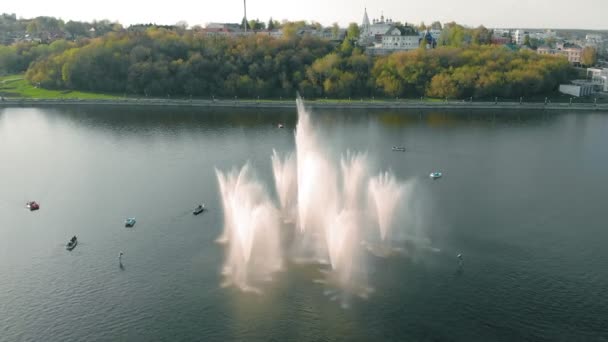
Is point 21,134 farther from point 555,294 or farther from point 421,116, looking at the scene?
point 555,294

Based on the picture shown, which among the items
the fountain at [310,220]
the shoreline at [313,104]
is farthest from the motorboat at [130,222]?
the shoreline at [313,104]

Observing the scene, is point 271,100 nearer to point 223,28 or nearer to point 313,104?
point 313,104

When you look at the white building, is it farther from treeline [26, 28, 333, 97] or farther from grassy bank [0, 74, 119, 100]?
grassy bank [0, 74, 119, 100]

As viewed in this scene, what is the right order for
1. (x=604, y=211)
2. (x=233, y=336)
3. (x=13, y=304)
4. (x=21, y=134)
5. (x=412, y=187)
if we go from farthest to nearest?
1. (x=21, y=134)
2. (x=412, y=187)
3. (x=604, y=211)
4. (x=13, y=304)
5. (x=233, y=336)

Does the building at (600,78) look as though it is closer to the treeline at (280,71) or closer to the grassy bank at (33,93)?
the treeline at (280,71)

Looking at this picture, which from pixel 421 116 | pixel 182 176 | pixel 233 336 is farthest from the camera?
pixel 421 116

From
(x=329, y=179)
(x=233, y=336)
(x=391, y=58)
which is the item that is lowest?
(x=233, y=336)

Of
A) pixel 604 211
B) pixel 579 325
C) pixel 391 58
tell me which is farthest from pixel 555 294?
pixel 391 58
